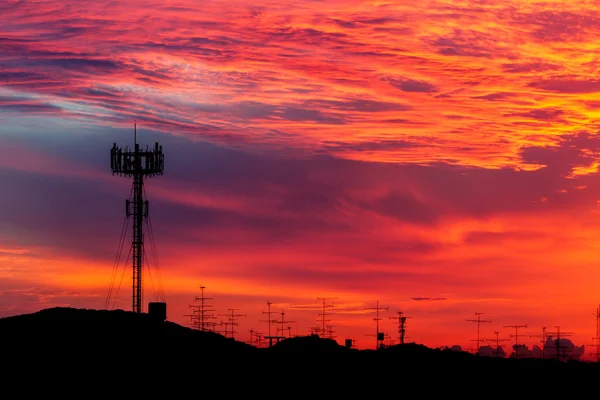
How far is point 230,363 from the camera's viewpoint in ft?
326

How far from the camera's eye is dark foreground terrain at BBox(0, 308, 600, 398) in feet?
298

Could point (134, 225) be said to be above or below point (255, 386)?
above

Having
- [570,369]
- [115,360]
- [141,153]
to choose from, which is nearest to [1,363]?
[115,360]

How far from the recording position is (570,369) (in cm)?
12031

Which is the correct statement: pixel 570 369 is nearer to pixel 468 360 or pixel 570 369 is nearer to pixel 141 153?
pixel 468 360

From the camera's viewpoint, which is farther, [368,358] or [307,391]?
[368,358]

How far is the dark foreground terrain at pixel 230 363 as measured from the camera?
90875 mm

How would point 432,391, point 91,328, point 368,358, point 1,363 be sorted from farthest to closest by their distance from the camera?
point 368,358
point 432,391
point 91,328
point 1,363

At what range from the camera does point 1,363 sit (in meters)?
88.3

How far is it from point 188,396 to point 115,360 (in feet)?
24.3

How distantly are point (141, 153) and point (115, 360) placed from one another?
92.9ft

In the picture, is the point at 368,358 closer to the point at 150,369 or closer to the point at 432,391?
the point at 432,391

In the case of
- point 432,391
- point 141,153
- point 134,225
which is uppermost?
point 141,153

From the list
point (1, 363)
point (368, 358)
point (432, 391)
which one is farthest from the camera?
point (368, 358)
